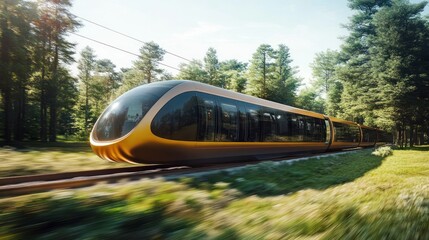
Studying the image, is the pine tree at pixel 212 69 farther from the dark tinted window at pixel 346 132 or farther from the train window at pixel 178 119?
the train window at pixel 178 119

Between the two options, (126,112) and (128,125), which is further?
(126,112)

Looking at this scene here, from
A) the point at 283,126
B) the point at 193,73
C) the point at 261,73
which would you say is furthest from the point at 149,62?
the point at 283,126

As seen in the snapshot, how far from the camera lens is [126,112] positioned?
28.9 feet

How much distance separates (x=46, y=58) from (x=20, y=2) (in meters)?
8.21

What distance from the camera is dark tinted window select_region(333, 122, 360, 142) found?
23906mm

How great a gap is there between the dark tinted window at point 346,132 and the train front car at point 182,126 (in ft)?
39.5

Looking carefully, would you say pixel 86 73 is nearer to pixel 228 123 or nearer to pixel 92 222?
pixel 228 123

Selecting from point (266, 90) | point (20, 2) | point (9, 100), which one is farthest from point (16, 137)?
point (266, 90)

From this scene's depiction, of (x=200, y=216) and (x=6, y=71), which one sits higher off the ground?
(x=6, y=71)

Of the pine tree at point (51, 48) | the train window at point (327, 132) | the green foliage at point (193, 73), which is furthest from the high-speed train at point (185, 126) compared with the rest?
the green foliage at point (193, 73)

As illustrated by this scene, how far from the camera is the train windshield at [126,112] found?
338 inches

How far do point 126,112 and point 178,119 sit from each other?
1504 millimetres

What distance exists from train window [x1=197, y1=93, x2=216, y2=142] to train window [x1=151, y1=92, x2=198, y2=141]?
9.8 inches

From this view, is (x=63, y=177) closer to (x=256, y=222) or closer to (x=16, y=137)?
(x=256, y=222)
